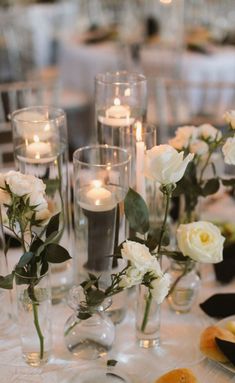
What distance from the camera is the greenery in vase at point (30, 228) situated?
33.4 inches

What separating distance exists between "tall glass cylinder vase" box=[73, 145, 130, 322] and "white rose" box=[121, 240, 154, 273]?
0.53ft

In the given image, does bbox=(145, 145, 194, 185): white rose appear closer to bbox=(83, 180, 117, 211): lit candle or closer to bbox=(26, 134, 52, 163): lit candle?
bbox=(83, 180, 117, 211): lit candle

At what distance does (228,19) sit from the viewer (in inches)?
193

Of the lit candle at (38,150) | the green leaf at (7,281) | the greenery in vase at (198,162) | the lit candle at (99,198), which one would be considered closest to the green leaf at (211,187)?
the greenery in vase at (198,162)

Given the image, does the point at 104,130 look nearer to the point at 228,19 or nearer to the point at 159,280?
the point at 159,280

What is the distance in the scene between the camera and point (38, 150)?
3.94 ft

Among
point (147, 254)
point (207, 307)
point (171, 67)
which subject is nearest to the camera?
point (147, 254)

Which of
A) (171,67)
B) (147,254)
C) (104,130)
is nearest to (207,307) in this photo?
(147,254)

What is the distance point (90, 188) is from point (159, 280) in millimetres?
249

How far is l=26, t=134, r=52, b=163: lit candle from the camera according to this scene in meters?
1.18

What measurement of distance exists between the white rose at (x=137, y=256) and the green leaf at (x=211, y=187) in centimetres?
34

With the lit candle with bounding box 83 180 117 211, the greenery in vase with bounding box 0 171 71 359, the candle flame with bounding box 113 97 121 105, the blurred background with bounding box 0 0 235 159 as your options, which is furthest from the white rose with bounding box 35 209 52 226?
the blurred background with bounding box 0 0 235 159

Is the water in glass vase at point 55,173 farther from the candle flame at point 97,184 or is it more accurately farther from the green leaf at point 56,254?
the green leaf at point 56,254

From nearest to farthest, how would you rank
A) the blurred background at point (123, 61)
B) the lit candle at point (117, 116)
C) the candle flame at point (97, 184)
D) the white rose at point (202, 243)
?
the white rose at point (202, 243) < the candle flame at point (97, 184) < the lit candle at point (117, 116) < the blurred background at point (123, 61)
